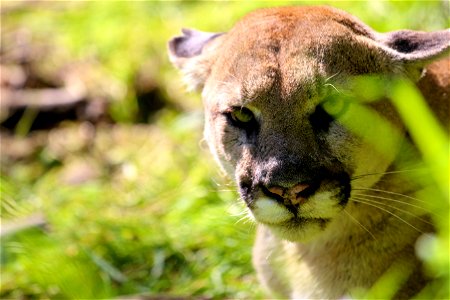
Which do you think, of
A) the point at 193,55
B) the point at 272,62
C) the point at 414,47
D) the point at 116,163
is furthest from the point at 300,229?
the point at 116,163

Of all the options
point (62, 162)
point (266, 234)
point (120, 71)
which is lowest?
point (62, 162)

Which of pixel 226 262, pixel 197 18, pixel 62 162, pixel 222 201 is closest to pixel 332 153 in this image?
pixel 226 262

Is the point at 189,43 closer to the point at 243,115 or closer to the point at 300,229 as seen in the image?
the point at 243,115

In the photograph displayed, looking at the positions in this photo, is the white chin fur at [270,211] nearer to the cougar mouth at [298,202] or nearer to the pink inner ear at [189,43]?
the cougar mouth at [298,202]

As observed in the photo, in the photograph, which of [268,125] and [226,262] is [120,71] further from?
[268,125]

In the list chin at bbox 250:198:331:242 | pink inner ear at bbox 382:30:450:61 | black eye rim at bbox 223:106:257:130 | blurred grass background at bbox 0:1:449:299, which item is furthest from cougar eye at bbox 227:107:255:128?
pink inner ear at bbox 382:30:450:61

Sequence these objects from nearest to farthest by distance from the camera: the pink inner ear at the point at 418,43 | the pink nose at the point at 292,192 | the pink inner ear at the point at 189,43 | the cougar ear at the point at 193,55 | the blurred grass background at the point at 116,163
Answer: the pink nose at the point at 292,192 → the pink inner ear at the point at 418,43 → the cougar ear at the point at 193,55 → the pink inner ear at the point at 189,43 → the blurred grass background at the point at 116,163

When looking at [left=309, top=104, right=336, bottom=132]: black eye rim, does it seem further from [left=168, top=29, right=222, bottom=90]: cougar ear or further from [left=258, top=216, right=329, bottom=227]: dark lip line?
[left=168, top=29, right=222, bottom=90]: cougar ear

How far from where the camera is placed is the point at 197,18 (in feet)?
27.4

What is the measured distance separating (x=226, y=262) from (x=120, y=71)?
3.27 m

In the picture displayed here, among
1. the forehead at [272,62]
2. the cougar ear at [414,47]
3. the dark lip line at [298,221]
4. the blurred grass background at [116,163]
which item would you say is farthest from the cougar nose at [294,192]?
the cougar ear at [414,47]

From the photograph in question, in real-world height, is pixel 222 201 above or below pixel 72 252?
above

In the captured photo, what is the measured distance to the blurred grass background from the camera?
528 centimetres

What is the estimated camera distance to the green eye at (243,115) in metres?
4.16
